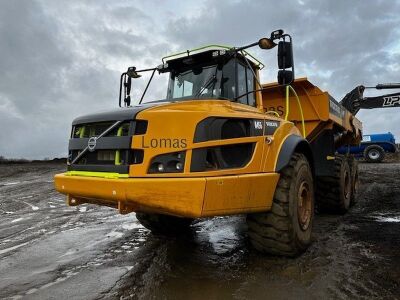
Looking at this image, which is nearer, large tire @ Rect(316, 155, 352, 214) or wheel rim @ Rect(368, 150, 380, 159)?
large tire @ Rect(316, 155, 352, 214)

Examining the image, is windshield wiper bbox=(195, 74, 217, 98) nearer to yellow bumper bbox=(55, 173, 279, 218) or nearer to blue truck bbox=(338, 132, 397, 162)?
yellow bumper bbox=(55, 173, 279, 218)

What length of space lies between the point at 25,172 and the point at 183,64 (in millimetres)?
16463

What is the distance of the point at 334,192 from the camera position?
7.72m

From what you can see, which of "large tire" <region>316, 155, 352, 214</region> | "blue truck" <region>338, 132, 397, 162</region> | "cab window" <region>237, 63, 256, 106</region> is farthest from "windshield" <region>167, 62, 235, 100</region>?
"blue truck" <region>338, 132, 397, 162</region>

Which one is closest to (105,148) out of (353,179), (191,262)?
(191,262)

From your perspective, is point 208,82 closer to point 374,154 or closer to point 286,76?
point 286,76

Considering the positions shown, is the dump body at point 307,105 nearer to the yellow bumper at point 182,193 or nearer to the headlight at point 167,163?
the yellow bumper at point 182,193

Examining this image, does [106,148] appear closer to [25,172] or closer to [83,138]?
[83,138]

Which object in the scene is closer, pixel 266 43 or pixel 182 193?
pixel 182 193

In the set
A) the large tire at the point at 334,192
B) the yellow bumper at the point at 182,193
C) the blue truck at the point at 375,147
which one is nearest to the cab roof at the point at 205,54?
the yellow bumper at the point at 182,193

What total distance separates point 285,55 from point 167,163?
1.78 m

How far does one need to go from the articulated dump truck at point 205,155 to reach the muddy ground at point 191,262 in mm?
444

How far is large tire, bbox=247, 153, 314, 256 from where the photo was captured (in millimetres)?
4531

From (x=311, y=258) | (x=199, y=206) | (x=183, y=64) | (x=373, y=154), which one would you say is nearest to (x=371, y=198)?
(x=311, y=258)
